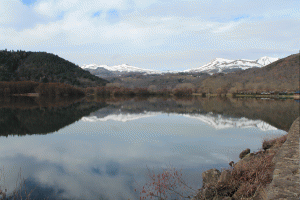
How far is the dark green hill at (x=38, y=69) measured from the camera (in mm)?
94750

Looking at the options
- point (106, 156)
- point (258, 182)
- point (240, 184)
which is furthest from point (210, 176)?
point (106, 156)

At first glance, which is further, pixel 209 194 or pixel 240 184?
pixel 240 184

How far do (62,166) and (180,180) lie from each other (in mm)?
3973

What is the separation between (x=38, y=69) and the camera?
100 metres

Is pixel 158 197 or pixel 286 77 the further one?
pixel 286 77

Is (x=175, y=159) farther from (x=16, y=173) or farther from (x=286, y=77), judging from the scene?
(x=286, y=77)

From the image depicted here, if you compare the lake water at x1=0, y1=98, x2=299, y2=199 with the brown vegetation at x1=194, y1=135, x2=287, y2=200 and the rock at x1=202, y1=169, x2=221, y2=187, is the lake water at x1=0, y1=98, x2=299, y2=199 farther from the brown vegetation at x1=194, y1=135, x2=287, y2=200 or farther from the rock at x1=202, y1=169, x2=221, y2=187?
the brown vegetation at x1=194, y1=135, x2=287, y2=200

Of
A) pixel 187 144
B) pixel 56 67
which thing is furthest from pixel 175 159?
pixel 56 67

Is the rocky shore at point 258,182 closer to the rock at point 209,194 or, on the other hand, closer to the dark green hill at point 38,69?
the rock at point 209,194

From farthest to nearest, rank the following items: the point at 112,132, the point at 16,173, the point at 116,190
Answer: the point at 112,132 → the point at 16,173 → the point at 116,190

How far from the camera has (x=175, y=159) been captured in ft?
27.4

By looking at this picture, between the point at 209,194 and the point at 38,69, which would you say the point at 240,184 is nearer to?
the point at 209,194

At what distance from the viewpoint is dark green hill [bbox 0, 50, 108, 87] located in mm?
94750

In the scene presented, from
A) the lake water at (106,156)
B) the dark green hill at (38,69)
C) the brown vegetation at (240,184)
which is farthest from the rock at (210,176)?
the dark green hill at (38,69)
